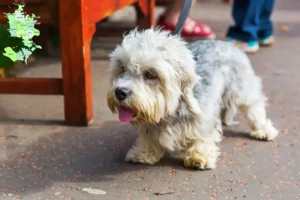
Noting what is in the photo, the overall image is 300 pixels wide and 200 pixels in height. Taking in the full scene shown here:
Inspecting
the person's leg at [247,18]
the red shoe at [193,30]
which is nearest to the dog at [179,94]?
the person's leg at [247,18]

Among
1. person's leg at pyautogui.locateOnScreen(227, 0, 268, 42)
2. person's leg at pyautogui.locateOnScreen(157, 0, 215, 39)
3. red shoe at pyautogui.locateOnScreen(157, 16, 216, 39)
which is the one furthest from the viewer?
red shoe at pyautogui.locateOnScreen(157, 16, 216, 39)

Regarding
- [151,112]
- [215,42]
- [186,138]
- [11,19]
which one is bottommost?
[186,138]

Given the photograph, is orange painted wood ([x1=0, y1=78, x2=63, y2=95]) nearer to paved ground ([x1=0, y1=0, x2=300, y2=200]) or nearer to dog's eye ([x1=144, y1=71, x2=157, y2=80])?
paved ground ([x1=0, y1=0, x2=300, y2=200])

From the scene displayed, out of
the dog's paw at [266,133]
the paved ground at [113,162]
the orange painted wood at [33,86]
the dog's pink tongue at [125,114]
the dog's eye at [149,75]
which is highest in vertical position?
the dog's eye at [149,75]

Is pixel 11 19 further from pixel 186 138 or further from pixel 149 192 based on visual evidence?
pixel 186 138

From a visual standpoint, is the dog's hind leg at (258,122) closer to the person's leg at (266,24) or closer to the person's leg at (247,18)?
the person's leg at (247,18)

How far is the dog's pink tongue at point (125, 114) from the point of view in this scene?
8.55 feet

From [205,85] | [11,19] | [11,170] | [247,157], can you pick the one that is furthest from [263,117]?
[11,19]

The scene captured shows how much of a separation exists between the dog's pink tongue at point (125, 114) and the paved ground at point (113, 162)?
371 millimetres

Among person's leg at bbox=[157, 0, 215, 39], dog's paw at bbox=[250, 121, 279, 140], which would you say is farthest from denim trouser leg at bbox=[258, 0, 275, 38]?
dog's paw at bbox=[250, 121, 279, 140]

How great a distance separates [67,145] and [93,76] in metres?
1.60

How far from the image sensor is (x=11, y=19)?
165 cm

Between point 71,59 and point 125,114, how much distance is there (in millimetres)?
985

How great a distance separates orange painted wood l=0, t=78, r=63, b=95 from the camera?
3.55 metres
